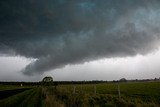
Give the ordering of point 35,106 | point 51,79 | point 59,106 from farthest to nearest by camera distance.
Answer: point 51,79
point 35,106
point 59,106

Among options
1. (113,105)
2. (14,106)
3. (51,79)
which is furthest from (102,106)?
(51,79)

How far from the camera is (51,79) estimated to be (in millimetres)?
80312

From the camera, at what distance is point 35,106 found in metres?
24.2

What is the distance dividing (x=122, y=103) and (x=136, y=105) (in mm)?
2535

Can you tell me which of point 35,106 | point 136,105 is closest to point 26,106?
point 35,106

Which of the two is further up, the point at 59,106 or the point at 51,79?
the point at 51,79

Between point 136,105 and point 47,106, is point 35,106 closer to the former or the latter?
point 47,106

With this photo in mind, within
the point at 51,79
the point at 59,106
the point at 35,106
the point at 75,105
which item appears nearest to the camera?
the point at 59,106

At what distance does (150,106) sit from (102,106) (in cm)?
402

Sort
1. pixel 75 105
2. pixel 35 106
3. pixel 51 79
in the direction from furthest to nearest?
pixel 51 79, pixel 35 106, pixel 75 105

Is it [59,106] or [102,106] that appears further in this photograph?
[102,106]

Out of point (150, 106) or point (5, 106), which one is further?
point (5, 106)

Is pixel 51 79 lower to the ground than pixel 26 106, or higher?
higher

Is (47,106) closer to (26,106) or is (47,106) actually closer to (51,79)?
(26,106)
